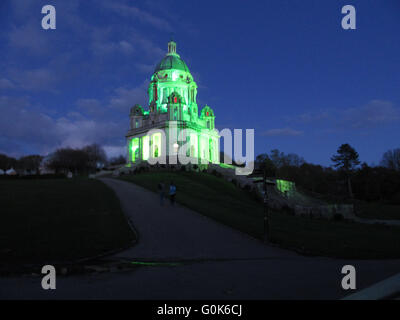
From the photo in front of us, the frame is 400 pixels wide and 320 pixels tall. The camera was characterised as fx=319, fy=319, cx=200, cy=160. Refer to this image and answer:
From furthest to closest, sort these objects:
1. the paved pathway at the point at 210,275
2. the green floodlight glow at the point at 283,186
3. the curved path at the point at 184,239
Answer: the green floodlight glow at the point at 283,186 → the curved path at the point at 184,239 → the paved pathway at the point at 210,275

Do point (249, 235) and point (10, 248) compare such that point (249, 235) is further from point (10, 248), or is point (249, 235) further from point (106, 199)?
point (106, 199)

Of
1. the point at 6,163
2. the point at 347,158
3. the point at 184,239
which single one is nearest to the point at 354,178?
the point at 347,158

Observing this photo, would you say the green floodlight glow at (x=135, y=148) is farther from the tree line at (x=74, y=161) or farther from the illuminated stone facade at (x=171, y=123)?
the tree line at (x=74, y=161)

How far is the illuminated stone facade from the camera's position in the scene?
218ft

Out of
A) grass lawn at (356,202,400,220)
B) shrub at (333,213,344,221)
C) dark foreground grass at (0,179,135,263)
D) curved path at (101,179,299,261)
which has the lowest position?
grass lawn at (356,202,400,220)

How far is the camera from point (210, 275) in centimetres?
926

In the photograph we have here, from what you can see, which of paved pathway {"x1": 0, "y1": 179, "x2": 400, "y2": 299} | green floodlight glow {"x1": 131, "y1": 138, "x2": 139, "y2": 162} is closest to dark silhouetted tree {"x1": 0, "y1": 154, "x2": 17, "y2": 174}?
green floodlight glow {"x1": 131, "y1": 138, "x2": 139, "y2": 162}

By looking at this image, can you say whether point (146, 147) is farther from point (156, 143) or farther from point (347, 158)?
point (347, 158)

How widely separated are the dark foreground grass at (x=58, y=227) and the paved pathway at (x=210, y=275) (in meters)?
1.37

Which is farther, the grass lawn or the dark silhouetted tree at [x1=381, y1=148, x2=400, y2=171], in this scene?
the dark silhouetted tree at [x1=381, y1=148, x2=400, y2=171]

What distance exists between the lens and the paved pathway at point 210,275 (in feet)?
24.4

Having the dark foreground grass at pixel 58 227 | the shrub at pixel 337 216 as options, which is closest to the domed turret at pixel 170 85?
the shrub at pixel 337 216

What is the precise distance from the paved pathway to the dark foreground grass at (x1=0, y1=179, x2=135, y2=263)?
137cm

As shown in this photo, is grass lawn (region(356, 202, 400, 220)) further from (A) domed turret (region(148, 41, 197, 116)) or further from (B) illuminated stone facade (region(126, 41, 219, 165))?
(A) domed turret (region(148, 41, 197, 116))
